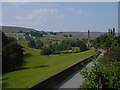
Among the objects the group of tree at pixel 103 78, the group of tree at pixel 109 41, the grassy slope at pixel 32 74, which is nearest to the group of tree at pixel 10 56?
the grassy slope at pixel 32 74

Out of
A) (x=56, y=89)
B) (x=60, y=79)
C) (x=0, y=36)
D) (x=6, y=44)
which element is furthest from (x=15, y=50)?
(x=56, y=89)

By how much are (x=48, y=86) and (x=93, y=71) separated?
317 centimetres

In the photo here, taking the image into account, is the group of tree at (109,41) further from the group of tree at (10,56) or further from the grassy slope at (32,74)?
the group of tree at (10,56)

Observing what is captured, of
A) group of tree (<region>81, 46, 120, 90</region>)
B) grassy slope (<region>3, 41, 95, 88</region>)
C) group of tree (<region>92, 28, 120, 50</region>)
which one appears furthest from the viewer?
group of tree (<region>92, 28, 120, 50</region>)

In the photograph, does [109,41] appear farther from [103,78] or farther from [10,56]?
[103,78]

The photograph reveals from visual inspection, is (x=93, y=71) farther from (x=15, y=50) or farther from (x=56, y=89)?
(x=15, y=50)

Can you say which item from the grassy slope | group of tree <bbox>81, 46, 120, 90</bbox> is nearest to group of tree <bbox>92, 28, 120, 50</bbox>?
the grassy slope

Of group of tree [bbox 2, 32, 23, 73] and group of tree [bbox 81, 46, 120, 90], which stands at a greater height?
group of tree [bbox 81, 46, 120, 90]

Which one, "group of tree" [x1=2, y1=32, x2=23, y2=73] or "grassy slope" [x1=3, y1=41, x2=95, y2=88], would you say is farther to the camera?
"group of tree" [x1=2, y1=32, x2=23, y2=73]

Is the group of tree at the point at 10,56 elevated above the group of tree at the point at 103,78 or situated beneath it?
situated beneath

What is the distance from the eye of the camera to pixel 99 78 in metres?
7.12

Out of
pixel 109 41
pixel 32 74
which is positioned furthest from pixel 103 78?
pixel 109 41

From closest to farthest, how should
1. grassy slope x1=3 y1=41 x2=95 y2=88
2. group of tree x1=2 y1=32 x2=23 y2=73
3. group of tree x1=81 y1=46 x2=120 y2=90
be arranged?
group of tree x1=81 y1=46 x2=120 y2=90, grassy slope x1=3 y1=41 x2=95 y2=88, group of tree x1=2 y1=32 x2=23 y2=73

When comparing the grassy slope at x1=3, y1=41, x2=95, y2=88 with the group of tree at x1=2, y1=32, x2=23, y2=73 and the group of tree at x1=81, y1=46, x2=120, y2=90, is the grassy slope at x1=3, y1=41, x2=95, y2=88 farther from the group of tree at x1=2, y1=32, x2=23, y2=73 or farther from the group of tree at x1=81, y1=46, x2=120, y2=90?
the group of tree at x1=81, y1=46, x2=120, y2=90
